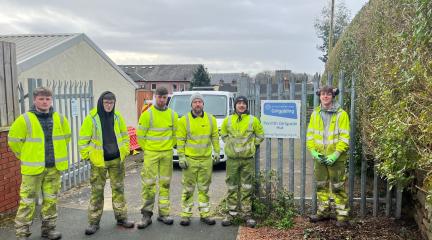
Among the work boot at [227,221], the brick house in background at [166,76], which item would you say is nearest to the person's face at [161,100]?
the work boot at [227,221]

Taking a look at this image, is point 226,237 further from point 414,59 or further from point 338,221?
point 414,59

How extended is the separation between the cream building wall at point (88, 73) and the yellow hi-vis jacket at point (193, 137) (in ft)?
21.9

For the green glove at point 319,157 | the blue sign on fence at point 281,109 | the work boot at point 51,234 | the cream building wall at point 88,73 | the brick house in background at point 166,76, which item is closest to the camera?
the work boot at point 51,234

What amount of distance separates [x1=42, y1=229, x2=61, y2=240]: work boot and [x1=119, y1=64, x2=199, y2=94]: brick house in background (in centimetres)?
5576

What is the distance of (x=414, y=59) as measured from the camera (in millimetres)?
3084

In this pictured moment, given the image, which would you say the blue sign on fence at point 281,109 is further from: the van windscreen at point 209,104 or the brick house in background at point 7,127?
the van windscreen at point 209,104

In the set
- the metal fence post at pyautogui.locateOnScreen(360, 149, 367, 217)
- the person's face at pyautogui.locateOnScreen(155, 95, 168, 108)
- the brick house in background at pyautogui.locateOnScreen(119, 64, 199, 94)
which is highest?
the brick house in background at pyautogui.locateOnScreen(119, 64, 199, 94)

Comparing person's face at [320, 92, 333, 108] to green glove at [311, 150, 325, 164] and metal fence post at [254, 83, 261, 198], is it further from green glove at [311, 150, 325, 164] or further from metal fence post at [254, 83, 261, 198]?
metal fence post at [254, 83, 261, 198]

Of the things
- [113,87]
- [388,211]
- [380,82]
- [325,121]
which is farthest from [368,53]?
[113,87]

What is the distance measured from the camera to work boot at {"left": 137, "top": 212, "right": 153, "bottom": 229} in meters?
5.45

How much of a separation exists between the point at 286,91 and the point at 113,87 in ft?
36.3

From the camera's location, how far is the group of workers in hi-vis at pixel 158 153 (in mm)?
4883

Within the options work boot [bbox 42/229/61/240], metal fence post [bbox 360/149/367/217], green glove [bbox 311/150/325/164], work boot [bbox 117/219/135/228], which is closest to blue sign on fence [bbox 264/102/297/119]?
green glove [bbox 311/150/325/164]

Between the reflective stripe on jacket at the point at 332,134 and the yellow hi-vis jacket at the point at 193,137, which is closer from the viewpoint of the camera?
the reflective stripe on jacket at the point at 332,134
